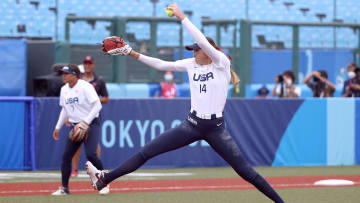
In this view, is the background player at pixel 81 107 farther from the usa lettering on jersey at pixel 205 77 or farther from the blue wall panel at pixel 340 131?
the blue wall panel at pixel 340 131

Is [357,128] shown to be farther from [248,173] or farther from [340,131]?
[248,173]

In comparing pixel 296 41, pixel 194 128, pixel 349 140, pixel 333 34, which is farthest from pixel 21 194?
pixel 333 34

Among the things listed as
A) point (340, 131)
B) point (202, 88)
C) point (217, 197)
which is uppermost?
point (202, 88)

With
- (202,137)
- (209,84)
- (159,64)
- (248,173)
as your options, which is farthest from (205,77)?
(248,173)

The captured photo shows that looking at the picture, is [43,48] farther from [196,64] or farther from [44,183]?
[196,64]

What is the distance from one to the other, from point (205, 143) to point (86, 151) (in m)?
4.95

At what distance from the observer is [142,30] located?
18.3m

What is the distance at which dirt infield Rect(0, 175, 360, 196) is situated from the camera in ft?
31.7

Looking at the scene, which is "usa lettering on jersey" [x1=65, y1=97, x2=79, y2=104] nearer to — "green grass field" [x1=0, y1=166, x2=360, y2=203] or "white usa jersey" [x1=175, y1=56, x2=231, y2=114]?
"green grass field" [x1=0, y1=166, x2=360, y2=203]

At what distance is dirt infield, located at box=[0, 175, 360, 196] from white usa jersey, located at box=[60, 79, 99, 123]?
108cm

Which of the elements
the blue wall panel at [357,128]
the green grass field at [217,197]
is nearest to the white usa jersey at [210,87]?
the green grass field at [217,197]

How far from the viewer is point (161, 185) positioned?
10414mm

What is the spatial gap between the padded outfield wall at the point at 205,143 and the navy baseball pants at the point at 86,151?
12.6ft

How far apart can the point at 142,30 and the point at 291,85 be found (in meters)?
4.38
